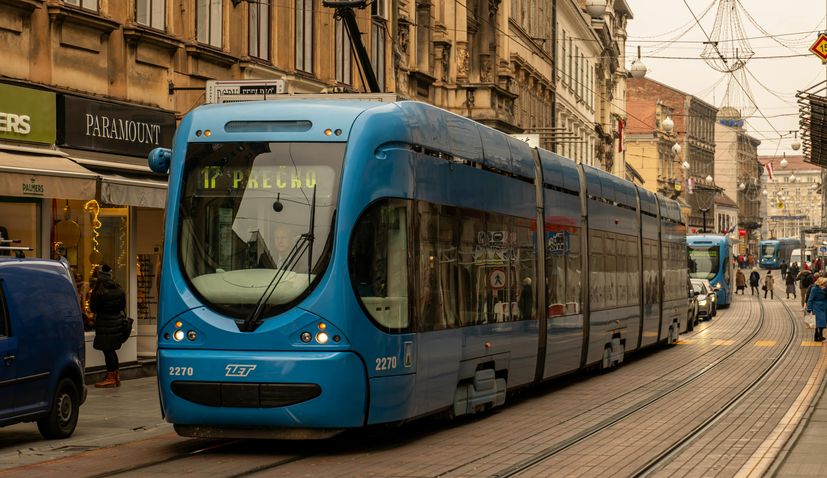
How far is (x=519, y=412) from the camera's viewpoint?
17453mm

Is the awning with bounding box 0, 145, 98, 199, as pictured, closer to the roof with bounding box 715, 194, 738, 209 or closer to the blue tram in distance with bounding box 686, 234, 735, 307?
the blue tram in distance with bounding box 686, 234, 735, 307

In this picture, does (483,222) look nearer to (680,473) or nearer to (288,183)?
(288,183)

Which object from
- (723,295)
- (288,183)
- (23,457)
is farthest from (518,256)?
(723,295)

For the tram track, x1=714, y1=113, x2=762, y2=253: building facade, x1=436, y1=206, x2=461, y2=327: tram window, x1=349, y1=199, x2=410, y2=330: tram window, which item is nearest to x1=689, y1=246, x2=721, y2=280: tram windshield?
the tram track

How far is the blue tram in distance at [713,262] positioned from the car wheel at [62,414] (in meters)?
48.0

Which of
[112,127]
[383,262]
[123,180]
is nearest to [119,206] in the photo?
[112,127]

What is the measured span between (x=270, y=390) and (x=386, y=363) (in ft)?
3.60

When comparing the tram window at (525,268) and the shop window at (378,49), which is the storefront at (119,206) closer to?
the tram window at (525,268)

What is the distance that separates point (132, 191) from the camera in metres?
20.8

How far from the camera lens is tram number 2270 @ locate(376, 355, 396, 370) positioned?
42.2 feet

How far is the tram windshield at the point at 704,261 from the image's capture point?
61.6 meters

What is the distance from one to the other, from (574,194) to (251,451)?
9387 millimetres

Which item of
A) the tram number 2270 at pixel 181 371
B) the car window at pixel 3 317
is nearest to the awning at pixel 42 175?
the car window at pixel 3 317

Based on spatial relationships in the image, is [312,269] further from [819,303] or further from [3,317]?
[819,303]
